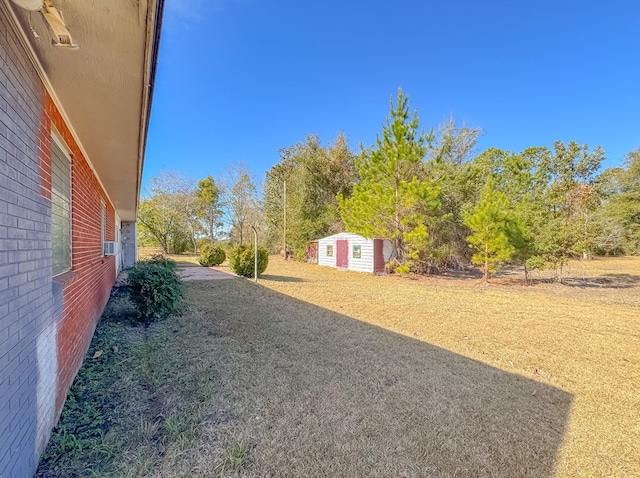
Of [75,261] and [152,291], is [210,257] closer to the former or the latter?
[152,291]

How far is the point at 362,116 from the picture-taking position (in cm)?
1791

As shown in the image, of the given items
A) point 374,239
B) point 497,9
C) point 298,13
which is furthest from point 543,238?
point 298,13

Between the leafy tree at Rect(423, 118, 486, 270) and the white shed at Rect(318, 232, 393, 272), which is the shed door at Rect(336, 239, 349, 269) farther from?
the leafy tree at Rect(423, 118, 486, 270)

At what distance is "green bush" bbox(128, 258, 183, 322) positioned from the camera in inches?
195

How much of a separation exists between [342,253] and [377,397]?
1376 centimetres

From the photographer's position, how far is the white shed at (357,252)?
47.2ft

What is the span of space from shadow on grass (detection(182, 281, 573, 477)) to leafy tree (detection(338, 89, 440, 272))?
8745 mm

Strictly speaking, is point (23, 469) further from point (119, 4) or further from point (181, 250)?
point (181, 250)

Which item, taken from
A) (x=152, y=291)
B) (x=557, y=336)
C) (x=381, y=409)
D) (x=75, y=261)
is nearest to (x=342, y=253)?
(x=557, y=336)

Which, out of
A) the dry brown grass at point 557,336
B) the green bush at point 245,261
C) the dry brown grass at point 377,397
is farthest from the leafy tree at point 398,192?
the dry brown grass at point 377,397

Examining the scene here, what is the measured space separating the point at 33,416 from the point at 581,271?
20.0m

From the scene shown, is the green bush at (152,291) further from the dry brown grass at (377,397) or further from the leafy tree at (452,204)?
the leafy tree at (452,204)

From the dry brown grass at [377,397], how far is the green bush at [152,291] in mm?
353

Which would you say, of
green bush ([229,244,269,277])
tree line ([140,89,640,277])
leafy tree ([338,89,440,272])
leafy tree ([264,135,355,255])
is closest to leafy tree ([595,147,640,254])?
tree line ([140,89,640,277])
